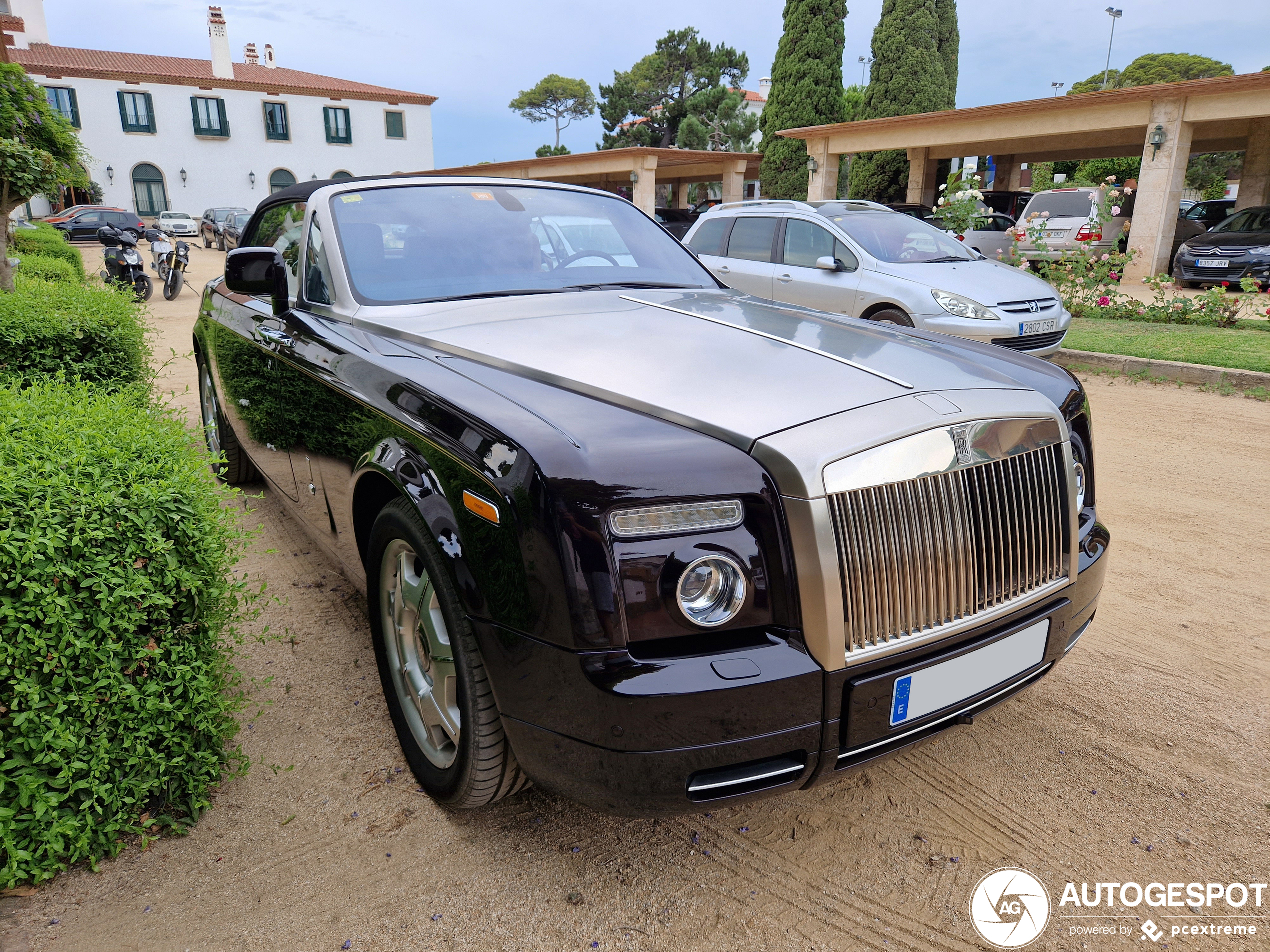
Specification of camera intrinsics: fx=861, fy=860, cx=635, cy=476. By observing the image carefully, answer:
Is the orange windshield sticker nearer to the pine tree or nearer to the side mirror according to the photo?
the side mirror

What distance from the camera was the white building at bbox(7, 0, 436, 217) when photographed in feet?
136

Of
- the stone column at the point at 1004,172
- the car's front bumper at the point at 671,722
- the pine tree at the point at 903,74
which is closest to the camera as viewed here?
the car's front bumper at the point at 671,722

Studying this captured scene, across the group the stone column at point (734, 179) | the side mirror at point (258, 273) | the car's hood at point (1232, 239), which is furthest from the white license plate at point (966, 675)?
the stone column at point (734, 179)

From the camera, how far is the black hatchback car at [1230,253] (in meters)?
14.8

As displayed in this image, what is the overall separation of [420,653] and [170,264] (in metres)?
16.7

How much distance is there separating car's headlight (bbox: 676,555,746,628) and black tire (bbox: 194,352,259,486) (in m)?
3.40

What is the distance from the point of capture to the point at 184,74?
43.2m

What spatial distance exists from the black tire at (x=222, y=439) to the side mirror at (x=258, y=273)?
1.33 meters

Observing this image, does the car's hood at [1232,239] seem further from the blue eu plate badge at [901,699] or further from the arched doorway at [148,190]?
the arched doorway at [148,190]

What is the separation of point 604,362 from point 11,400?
190 centimetres

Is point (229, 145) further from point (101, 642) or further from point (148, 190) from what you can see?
point (101, 642)

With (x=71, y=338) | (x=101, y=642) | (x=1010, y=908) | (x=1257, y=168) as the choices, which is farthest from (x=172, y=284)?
(x=1257, y=168)

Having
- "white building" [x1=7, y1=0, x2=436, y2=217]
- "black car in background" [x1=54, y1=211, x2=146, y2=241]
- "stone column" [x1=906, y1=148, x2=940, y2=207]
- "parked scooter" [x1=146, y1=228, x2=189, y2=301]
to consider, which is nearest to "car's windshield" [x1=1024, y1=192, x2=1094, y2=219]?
"stone column" [x1=906, y1=148, x2=940, y2=207]

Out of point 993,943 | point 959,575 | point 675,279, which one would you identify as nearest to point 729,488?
point 959,575
